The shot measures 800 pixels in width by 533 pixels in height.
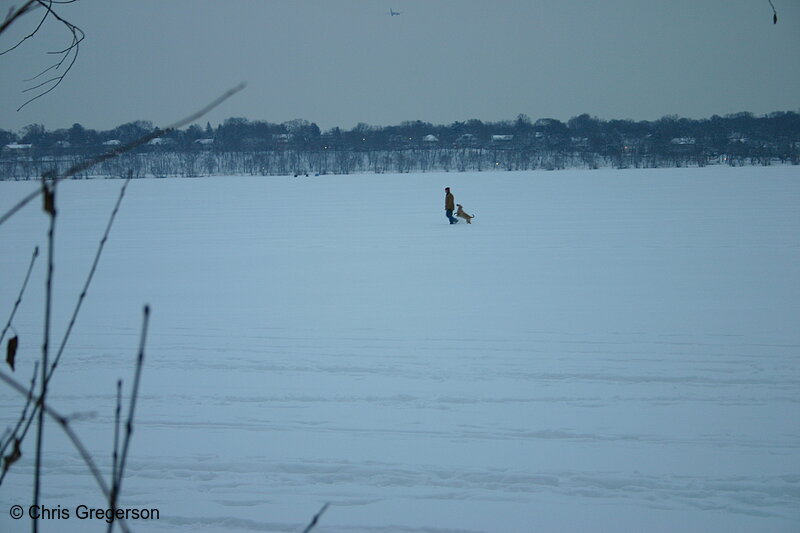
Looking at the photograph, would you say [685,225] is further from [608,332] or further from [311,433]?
[311,433]

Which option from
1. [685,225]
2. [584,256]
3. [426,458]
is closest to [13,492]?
[426,458]

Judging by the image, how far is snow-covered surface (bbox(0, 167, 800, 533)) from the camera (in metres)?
4.20

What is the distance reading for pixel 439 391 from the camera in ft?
20.0

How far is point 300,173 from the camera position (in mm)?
101500

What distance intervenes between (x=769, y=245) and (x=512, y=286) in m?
7.13

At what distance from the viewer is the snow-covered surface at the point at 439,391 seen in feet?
13.8

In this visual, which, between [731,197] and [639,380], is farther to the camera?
[731,197]

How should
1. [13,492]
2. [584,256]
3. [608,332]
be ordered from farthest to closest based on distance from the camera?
[584,256], [608,332], [13,492]

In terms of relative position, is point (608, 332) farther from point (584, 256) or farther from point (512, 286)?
point (584, 256)

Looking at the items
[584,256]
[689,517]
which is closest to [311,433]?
[689,517]

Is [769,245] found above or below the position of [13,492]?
above

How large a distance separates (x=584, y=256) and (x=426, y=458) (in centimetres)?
993

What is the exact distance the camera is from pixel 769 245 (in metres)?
14.7

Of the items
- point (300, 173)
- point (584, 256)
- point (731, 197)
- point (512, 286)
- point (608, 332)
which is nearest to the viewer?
point (608, 332)
